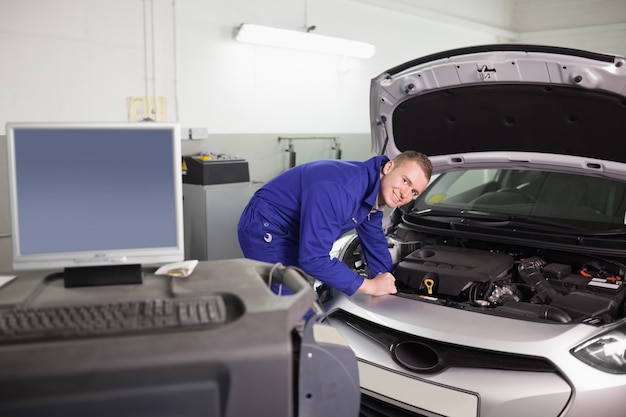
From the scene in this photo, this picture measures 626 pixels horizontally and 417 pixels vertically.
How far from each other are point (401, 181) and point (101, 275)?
4.07 feet

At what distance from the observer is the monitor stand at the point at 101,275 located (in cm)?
133

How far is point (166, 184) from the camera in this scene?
1295mm

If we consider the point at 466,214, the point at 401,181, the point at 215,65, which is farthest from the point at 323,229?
the point at 215,65

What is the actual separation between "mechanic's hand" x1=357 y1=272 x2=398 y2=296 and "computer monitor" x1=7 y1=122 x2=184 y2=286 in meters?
1.14

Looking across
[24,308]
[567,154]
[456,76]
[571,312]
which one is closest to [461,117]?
[456,76]

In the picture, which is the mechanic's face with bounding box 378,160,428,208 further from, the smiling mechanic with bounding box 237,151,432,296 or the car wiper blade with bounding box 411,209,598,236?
the car wiper blade with bounding box 411,209,598,236

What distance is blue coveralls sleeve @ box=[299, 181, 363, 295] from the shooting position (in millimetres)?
2109

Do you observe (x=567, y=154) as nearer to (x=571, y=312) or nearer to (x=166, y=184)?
(x=571, y=312)

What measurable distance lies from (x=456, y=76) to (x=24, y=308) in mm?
1929

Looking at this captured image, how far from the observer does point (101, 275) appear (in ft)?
4.39

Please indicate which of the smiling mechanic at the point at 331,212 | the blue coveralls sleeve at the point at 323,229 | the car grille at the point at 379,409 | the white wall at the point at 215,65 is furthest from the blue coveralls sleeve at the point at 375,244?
the white wall at the point at 215,65

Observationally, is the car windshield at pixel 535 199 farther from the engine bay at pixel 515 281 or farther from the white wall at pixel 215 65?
the white wall at pixel 215 65

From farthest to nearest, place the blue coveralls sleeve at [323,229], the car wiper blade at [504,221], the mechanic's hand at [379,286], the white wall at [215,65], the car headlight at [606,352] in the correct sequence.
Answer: the white wall at [215,65] → the car wiper blade at [504,221] → the mechanic's hand at [379,286] → the blue coveralls sleeve at [323,229] → the car headlight at [606,352]

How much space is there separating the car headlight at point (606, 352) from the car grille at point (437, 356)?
119 mm
